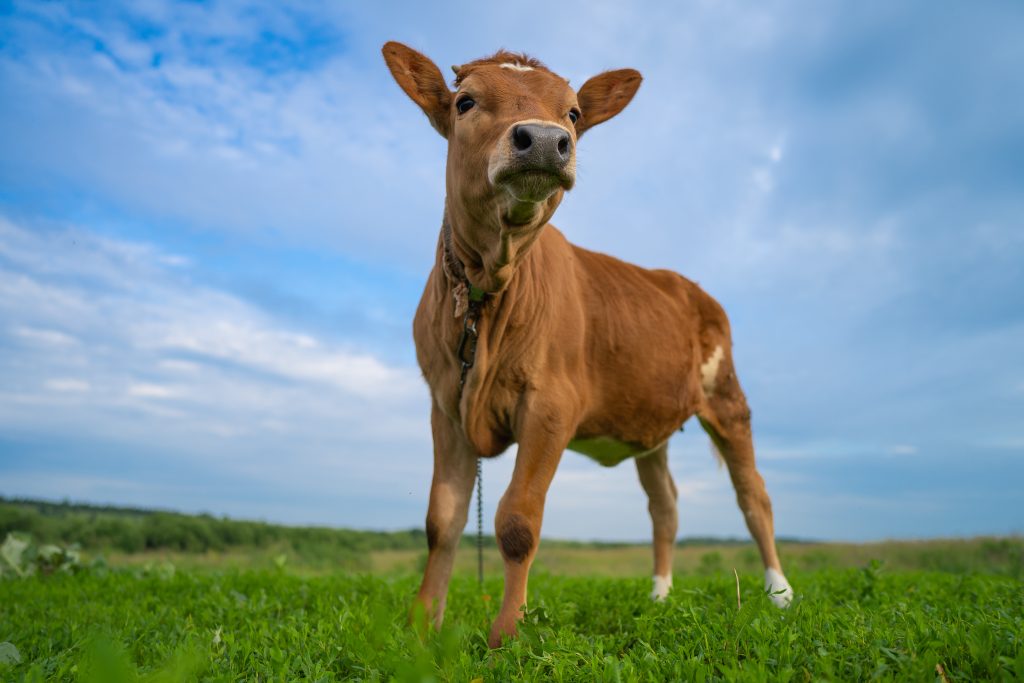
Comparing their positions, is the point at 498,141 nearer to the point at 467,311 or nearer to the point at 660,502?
the point at 467,311

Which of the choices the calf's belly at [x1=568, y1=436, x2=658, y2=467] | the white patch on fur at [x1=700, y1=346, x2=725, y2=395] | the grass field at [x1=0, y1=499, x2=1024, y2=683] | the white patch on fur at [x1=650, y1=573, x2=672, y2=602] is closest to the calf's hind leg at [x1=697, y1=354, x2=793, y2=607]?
the white patch on fur at [x1=700, y1=346, x2=725, y2=395]

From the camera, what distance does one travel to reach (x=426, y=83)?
5195 mm

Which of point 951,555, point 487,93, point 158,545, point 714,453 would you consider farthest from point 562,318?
point 951,555

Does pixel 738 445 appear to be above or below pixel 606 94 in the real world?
below

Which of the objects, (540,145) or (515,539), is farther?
(515,539)

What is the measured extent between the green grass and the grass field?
0.04ft

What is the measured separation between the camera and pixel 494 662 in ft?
11.8

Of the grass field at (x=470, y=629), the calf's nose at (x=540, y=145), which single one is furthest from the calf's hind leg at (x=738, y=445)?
the calf's nose at (x=540, y=145)

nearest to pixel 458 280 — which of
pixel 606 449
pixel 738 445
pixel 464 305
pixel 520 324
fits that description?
pixel 464 305

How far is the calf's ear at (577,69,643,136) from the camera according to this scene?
559 centimetres

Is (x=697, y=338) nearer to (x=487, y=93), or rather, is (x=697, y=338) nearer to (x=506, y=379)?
(x=506, y=379)

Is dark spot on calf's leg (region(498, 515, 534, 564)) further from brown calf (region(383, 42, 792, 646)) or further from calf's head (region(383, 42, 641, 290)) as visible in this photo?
calf's head (region(383, 42, 641, 290))

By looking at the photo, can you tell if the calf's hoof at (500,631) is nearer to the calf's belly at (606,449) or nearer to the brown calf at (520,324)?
the brown calf at (520,324)

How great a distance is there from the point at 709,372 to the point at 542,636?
415cm
